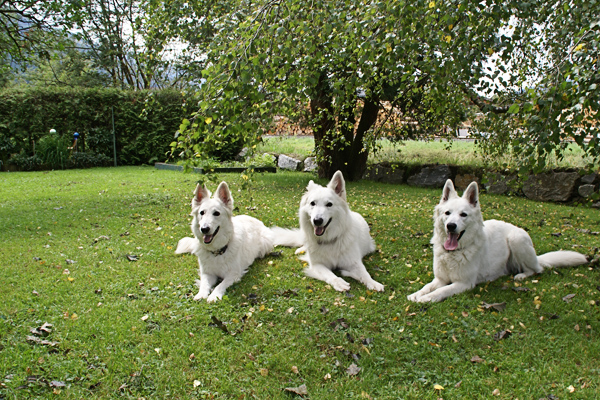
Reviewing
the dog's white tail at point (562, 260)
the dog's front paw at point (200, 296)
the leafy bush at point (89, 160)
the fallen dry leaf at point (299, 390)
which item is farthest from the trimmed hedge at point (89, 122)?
the fallen dry leaf at point (299, 390)

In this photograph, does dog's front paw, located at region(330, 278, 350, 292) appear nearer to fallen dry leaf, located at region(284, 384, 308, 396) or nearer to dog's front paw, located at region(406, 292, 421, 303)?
dog's front paw, located at region(406, 292, 421, 303)

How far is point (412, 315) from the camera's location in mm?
4176

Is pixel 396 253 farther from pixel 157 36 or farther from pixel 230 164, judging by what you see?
pixel 230 164

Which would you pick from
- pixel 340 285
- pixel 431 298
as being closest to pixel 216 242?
pixel 340 285

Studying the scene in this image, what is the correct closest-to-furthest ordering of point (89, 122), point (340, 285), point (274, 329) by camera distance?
point (274, 329) < point (340, 285) < point (89, 122)

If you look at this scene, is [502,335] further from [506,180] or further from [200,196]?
[506,180]

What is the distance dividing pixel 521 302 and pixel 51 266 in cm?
592

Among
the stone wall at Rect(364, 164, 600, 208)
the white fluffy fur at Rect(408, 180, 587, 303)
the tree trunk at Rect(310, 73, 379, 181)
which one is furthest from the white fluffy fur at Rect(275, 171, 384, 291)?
the tree trunk at Rect(310, 73, 379, 181)

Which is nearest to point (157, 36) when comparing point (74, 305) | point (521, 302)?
point (74, 305)

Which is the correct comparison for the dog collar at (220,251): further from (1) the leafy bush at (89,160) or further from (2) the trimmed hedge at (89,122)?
(1) the leafy bush at (89,160)

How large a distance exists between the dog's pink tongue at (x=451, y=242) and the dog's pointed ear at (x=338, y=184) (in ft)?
4.82

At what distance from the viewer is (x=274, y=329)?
12.7 feet

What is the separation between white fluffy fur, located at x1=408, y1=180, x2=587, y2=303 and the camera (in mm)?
4660

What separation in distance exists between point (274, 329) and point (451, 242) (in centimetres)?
235
